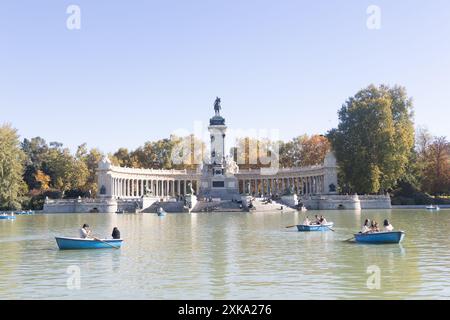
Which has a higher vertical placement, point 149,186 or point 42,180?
point 42,180

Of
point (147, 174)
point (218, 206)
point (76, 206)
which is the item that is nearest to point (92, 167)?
point (147, 174)

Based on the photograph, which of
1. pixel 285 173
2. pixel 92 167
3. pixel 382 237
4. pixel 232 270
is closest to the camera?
pixel 232 270

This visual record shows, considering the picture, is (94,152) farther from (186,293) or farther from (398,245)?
(186,293)

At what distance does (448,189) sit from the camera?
278 feet

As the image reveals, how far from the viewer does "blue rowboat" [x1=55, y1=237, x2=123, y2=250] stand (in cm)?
2670

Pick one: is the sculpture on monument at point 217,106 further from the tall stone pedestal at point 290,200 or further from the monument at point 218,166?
the tall stone pedestal at point 290,200

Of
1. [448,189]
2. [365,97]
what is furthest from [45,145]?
[448,189]

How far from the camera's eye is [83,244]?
26828 mm

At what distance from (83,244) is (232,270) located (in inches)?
383

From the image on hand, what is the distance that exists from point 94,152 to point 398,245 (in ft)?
301

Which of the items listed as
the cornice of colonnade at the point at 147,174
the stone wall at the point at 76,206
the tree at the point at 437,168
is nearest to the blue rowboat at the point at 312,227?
the stone wall at the point at 76,206

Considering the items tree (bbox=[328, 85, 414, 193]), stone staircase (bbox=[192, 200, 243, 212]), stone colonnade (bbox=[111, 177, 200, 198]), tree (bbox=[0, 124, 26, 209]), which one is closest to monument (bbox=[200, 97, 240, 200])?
stone colonnade (bbox=[111, 177, 200, 198])

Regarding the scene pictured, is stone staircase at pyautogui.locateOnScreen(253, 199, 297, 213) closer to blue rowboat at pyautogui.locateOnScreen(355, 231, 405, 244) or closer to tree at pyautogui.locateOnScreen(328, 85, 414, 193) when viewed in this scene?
tree at pyautogui.locateOnScreen(328, 85, 414, 193)

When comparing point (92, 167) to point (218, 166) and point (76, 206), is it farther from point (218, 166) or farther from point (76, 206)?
→ point (218, 166)
